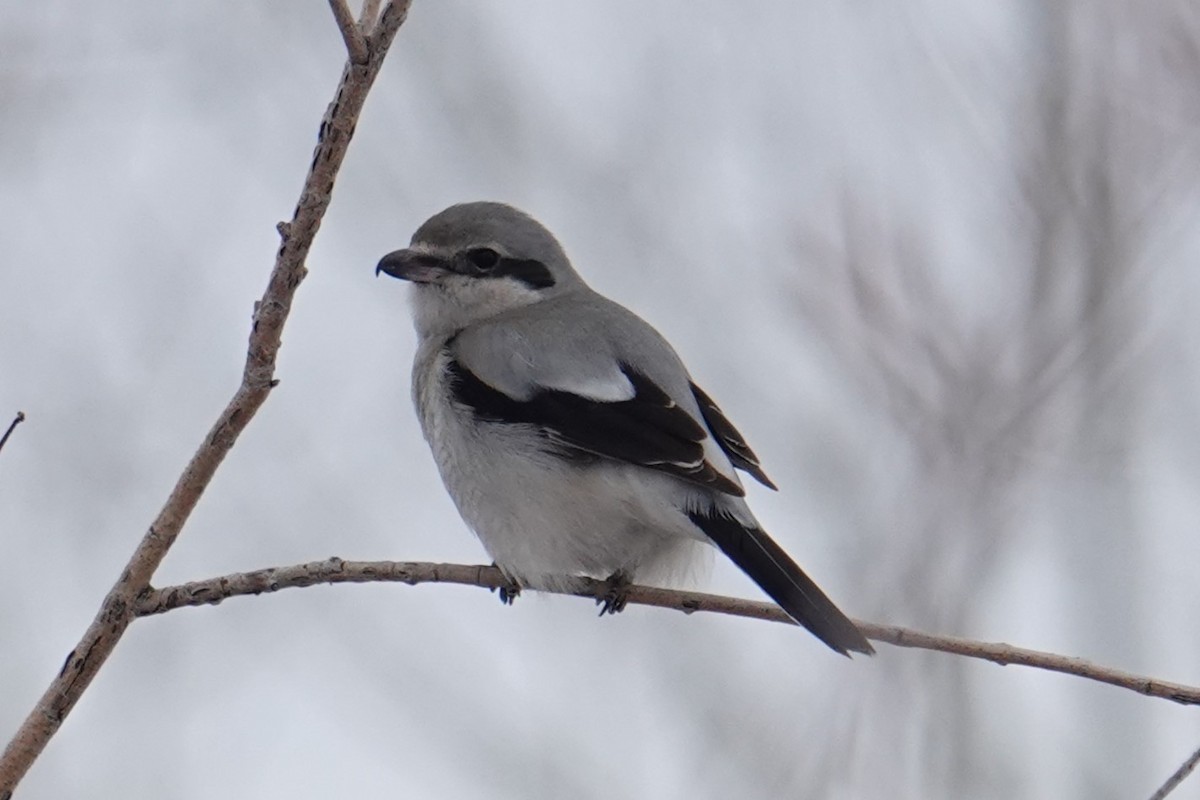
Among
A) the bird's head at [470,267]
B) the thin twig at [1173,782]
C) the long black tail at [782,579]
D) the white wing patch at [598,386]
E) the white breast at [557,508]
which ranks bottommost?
the thin twig at [1173,782]

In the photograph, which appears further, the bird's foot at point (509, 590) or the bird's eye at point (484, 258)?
the bird's eye at point (484, 258)

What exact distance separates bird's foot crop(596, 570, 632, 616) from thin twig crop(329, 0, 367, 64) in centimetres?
179

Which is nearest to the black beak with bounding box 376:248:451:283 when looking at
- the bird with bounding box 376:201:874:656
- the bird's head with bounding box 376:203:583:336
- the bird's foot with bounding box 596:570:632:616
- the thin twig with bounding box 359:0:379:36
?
the bird's head with bounding box 376:203:583:336

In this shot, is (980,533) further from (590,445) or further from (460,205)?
(460,205)

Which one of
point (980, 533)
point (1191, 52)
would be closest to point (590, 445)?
point (980, 533)

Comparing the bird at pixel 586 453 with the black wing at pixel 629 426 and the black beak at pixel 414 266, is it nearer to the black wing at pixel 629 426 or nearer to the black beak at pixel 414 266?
the black wing at pixel 629 426

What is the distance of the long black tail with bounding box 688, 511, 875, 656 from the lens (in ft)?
8.93

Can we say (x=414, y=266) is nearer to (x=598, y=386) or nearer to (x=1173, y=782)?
(x=598, y=386)

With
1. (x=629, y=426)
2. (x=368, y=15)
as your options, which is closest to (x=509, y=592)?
(x=629, y=426)

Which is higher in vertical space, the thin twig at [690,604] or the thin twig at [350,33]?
the thin twig at [350,33]

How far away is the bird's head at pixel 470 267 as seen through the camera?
4.20 m

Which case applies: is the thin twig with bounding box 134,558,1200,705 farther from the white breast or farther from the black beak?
the black beak

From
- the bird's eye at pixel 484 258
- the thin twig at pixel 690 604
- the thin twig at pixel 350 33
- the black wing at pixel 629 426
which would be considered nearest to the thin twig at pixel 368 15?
the thin twig at pixel 350 33

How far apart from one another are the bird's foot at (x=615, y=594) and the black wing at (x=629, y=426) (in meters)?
0.38
